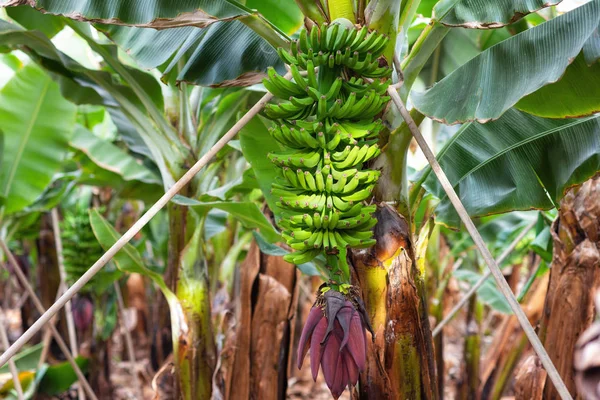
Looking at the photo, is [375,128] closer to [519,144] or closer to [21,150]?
[519,144]

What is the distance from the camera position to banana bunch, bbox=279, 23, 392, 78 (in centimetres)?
93

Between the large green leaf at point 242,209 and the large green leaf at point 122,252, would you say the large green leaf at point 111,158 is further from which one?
the large green leaf at point 242,209

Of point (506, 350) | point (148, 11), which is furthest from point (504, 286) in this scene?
point (506, 350)

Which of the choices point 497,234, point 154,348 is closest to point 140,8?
point 497,234

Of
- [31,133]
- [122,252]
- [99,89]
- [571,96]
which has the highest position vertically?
[31,133]

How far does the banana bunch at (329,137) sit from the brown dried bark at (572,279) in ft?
2.42

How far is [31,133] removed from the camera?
227 cm

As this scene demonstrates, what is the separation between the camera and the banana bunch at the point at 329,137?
0.88 m

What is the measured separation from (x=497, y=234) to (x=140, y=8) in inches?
84.2

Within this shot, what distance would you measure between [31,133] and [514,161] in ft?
6.46

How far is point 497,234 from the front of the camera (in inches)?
104

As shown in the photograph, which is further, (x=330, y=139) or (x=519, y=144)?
(x=519, y=144)

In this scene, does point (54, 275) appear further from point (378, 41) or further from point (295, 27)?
point (378, 41)

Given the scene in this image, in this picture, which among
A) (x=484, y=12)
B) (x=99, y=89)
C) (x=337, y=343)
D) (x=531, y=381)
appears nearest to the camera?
(x=337, y=343)
